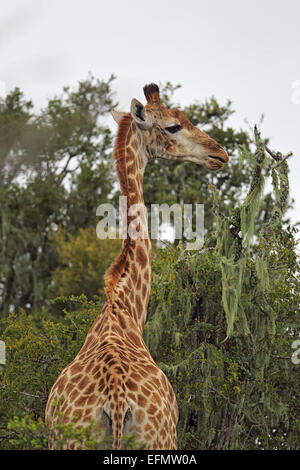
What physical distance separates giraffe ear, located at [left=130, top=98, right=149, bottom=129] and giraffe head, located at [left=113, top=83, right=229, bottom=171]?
171 mm

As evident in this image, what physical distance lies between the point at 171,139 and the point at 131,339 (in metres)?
2.56

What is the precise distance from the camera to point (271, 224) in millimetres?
10195

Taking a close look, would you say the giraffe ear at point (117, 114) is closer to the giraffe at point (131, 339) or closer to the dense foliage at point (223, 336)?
the giraffe at point (131, 339)

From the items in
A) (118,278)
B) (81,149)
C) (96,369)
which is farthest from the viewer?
(81,149)

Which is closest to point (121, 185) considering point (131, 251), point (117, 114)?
point (131, 251)

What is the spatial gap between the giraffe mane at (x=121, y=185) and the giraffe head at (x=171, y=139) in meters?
0.25

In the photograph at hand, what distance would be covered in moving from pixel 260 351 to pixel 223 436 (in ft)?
3.92

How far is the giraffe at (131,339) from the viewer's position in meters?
6.02

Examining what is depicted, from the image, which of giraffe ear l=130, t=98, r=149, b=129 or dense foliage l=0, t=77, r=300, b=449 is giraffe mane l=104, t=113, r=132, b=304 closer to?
giraffe ear l=130, t=98, r=149, b=129

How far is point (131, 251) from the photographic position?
777 cm

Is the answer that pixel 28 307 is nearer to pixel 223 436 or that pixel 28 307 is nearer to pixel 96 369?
pixel 223 436

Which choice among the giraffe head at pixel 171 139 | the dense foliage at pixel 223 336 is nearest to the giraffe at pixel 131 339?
the giraffe head at pixel 171 139

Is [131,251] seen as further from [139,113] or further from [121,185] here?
[139,113]
